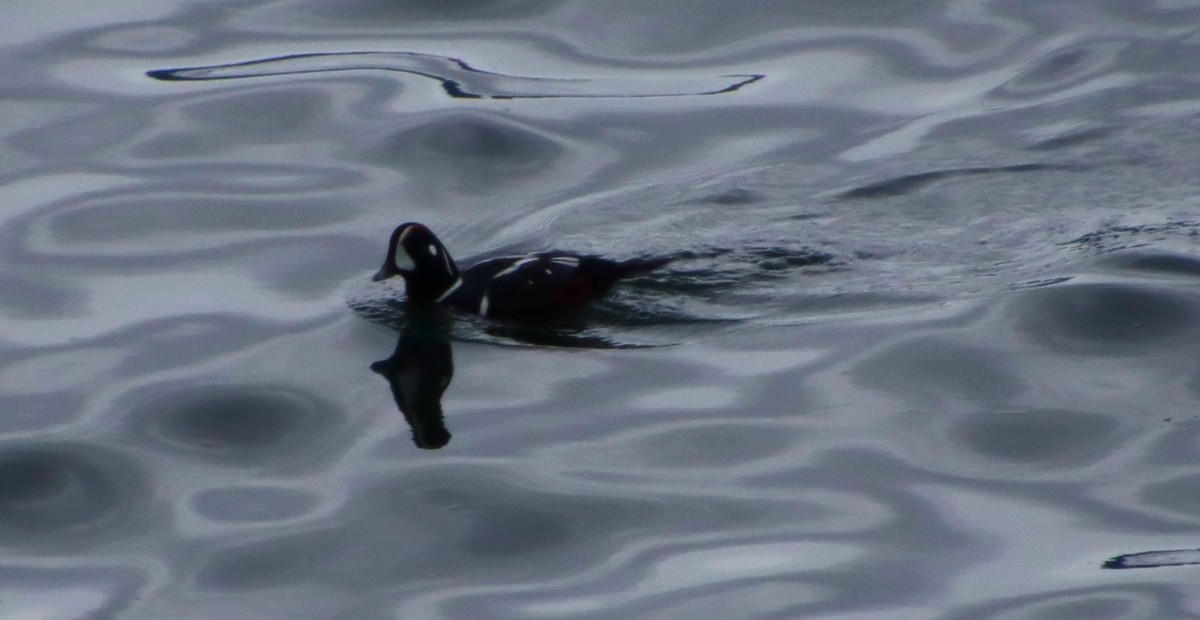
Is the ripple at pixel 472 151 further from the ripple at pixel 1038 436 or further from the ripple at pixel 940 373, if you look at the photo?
the ripple at pixel 1038 436

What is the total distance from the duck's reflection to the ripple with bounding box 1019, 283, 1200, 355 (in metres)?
2.85

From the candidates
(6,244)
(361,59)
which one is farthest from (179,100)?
(6,244)

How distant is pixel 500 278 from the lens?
386 inches

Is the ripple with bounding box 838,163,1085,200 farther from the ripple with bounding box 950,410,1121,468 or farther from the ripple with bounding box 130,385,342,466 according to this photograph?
the ripple with bounding box 130,385,342,466

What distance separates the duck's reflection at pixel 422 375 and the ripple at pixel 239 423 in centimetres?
36

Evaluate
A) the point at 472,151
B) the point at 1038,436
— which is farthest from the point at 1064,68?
the point at 1038,436

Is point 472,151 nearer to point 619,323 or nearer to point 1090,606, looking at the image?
point 619,323

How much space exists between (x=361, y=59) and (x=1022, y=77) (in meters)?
4.87

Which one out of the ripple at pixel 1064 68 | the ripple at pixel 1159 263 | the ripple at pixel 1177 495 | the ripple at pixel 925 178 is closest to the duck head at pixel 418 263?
the ripple at pixel 925 178

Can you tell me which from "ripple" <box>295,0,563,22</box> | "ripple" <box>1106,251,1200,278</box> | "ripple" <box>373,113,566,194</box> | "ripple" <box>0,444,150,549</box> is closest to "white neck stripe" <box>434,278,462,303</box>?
"ripple" <box>373,113,566,194</box>

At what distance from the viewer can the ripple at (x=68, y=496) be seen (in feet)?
25.9

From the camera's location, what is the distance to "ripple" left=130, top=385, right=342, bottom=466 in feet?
27.6

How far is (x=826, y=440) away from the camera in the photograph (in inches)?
326

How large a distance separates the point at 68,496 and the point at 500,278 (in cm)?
257
